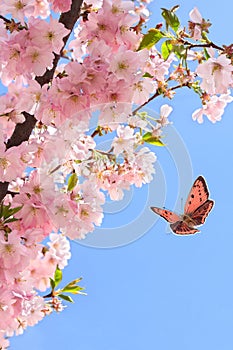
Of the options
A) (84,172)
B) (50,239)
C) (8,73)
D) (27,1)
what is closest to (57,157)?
(84,172)

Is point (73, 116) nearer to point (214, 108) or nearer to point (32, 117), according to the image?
point (32, 117)

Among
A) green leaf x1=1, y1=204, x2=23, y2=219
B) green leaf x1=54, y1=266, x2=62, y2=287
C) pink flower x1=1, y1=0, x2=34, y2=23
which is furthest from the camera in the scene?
green leaf x1=54, y1=266, x2=62, y2=287

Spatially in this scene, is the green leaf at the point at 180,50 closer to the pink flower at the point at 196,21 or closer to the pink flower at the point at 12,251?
the pink flower at the point at 196,21

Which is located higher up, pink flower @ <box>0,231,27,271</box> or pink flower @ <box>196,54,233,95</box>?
pink flower @ <box>196,54,233,95</box>

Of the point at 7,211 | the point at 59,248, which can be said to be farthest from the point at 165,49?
the point at 59,248

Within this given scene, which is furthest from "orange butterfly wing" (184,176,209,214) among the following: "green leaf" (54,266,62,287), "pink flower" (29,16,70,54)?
"green leaf" (54,266,62,287)

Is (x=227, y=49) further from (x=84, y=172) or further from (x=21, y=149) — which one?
(x=21, y=149)

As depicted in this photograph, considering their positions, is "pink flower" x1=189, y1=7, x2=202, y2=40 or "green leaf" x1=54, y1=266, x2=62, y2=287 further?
"green leaf" x1=54, y1=266, x2=62, y2=287

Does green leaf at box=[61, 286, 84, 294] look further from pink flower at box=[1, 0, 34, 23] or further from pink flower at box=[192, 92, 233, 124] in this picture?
pink flower at box=[1, 0, 34, 23]
